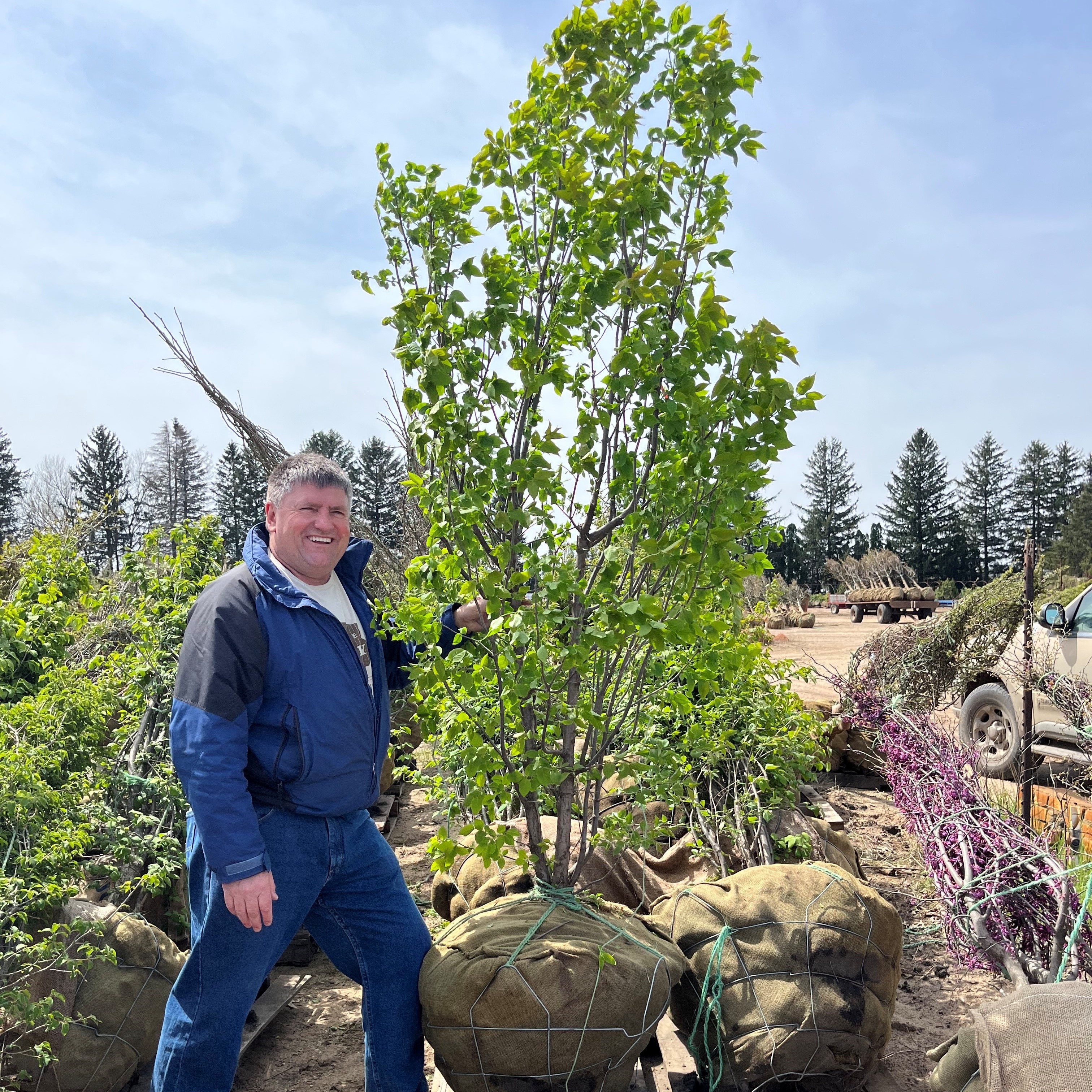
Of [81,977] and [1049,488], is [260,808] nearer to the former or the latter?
[81,977]

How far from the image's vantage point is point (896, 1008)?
336 cm

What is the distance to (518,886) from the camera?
2918 millimetres

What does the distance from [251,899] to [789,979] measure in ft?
5.09

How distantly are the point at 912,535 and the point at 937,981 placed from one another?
2369 inches

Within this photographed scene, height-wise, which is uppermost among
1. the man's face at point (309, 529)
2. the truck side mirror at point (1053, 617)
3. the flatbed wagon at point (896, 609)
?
the flatbed wagon at point (896, 609)

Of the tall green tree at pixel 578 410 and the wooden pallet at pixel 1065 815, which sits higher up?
the tall green tree at pixel 578 410

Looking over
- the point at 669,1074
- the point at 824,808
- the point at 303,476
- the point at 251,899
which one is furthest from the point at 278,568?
the point at 824,808

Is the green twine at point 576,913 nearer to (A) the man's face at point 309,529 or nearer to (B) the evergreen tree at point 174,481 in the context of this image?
(A) the man's face at point 309,529

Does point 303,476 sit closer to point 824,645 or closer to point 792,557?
point 824,645

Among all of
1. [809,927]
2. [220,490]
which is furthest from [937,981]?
[220,490]

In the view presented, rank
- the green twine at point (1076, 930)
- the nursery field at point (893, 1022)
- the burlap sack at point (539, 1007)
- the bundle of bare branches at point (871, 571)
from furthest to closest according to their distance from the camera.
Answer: the bundle of bare branches at point (871, 571), the nursery field at point (893, 1022), the green twine at point (1076, 930), the burlap sack at point (539, 1007)

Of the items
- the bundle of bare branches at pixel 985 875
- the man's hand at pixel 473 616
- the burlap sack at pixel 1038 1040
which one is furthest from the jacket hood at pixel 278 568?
the bundle of bare branches at pixel 985 875

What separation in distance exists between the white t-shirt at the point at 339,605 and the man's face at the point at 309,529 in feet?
0.12

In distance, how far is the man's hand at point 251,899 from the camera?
2.00m
